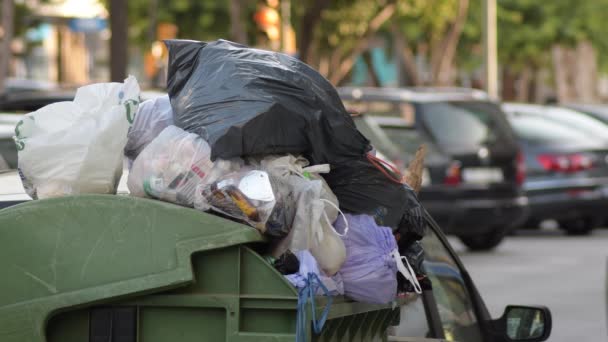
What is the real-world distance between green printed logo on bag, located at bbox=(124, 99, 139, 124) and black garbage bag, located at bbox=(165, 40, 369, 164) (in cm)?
10

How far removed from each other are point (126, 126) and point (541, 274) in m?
11.5

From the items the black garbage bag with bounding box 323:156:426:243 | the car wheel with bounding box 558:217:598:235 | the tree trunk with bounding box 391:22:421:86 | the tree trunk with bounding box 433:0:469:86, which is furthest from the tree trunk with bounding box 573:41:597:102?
the black garbage bag with bounding box 323:156:426:243

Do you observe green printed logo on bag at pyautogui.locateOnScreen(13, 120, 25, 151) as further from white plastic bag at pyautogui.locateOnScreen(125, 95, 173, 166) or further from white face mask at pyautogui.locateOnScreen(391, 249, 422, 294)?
white face mask at pyautogui.locateOnScreen(391, 249, 422, 294)

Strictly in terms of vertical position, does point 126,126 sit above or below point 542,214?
above

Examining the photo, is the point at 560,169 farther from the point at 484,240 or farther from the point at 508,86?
the point at 508,86

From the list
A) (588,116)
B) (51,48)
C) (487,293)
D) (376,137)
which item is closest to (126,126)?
(487,293)

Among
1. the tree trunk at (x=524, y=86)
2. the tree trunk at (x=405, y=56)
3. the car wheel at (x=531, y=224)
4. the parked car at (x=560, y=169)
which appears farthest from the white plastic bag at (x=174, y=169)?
the tree trunk at (x=524, y=86)

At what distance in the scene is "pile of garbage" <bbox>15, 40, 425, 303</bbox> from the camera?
3695 mm

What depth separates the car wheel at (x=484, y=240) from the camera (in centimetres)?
1728

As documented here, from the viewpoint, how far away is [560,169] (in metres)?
19.3

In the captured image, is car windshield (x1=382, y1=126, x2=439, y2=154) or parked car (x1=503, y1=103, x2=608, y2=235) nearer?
car windshield (x1=382, y1=126, x2=439, y2=154)

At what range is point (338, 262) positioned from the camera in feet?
12.2

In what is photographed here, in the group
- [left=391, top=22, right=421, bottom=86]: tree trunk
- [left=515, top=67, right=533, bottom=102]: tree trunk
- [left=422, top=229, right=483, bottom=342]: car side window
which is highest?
[left=422, top=229, right=483, bottom=342]: car side window

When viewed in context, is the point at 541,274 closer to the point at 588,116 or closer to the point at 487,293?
the point at 487,293
